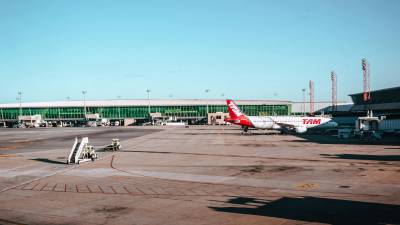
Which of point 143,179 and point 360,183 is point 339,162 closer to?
point 360,183

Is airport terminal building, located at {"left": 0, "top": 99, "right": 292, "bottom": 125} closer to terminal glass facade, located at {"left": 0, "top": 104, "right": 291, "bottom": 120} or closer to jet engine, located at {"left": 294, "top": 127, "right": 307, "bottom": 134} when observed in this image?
terminal glass facade, located at {"left": 0, "top": 104, "right": 291, "bottom": 120}

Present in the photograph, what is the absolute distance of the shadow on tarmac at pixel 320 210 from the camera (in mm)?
15570

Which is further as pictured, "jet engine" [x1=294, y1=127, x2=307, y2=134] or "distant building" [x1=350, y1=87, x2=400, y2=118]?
"distant building" [x1=350, y1=87, x2=400, y2=118]

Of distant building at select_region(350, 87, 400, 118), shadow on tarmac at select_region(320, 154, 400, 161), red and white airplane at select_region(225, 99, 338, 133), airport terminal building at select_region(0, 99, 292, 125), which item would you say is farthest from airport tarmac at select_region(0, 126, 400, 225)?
airport terminal building at select_region(0, 99, 292, 125)

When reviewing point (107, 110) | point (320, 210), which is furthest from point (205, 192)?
point (107, 110)

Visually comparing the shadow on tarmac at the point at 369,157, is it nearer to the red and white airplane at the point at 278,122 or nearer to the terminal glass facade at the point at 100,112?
the red and white airplane at the point at 278,122

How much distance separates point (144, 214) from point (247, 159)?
21.7 metres

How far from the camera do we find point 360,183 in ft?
77.5

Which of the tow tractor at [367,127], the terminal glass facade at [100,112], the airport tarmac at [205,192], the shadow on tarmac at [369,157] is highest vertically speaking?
the terminal glass facade at [100,112]

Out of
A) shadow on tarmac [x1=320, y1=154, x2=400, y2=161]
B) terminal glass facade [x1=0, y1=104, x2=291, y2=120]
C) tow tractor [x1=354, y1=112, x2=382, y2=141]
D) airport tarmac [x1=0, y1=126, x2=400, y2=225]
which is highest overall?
terminal glass facade [x1=0, y1=104, x2=291, y2=120]

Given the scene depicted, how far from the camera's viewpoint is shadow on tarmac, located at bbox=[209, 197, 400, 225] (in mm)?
15570

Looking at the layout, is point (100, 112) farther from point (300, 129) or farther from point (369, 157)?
point (369, 157)

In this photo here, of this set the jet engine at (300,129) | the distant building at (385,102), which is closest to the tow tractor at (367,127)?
the jet engine at (300,129)

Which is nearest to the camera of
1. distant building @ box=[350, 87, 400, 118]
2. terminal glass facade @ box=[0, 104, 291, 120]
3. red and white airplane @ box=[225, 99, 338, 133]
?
red and white airplane @ box=[225, 99, 338, 133]
